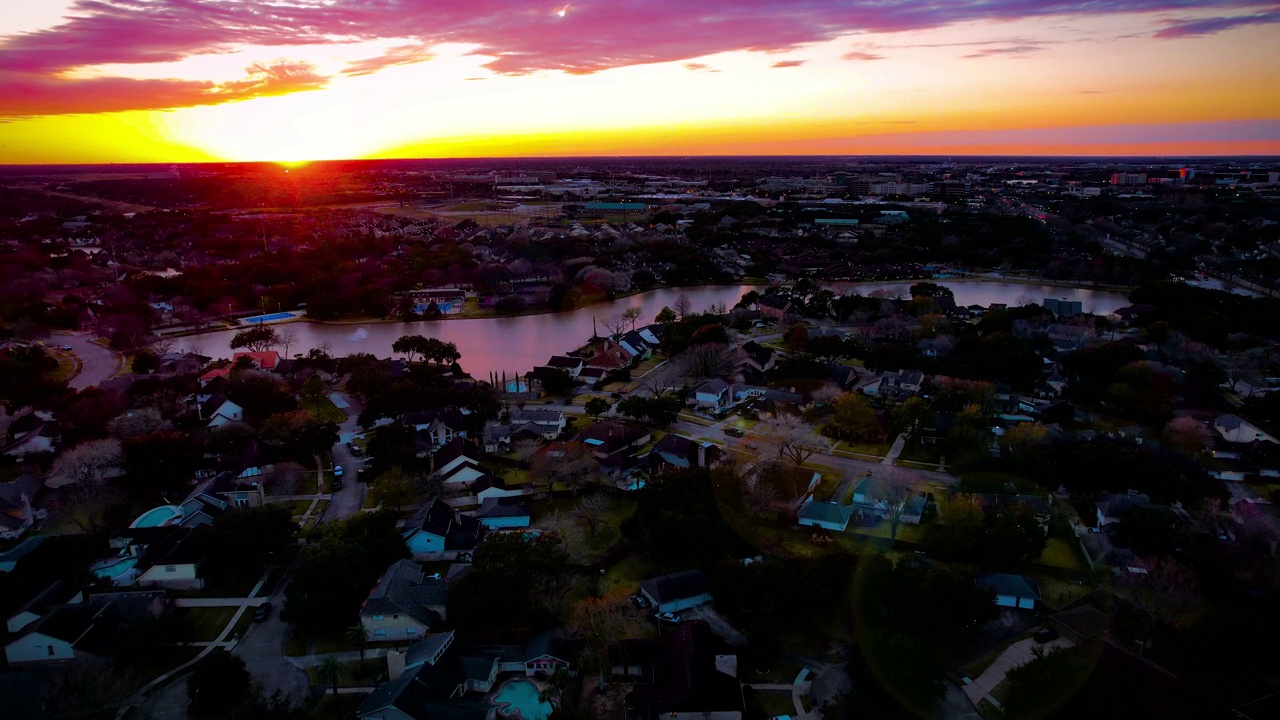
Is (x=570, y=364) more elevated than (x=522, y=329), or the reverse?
(x=570, y=364)

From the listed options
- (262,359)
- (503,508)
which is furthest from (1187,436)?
(262,359)

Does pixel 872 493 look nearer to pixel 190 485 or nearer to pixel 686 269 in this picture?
pixel 190 485

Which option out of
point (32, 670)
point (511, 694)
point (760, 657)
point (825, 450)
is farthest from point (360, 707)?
point (825, 450)

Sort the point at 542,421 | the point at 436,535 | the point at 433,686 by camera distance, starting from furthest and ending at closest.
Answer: the point at 542,421, the point at 436,535, the point at 433,686

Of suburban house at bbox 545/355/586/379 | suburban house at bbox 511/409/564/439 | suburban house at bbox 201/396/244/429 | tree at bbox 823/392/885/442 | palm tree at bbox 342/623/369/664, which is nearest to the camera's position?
palm tree at bbox 342/623/369/664

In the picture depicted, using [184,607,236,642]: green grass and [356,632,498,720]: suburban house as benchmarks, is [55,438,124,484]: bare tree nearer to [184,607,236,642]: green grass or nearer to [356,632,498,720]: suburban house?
[184,607,236,642]: green grass

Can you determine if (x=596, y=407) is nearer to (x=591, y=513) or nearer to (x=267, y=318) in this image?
(x=591, y=513)

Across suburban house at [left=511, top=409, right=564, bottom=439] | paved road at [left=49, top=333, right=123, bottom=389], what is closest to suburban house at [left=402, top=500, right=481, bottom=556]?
suburban house at [left=511, top=409, right=564, bottom=439]
